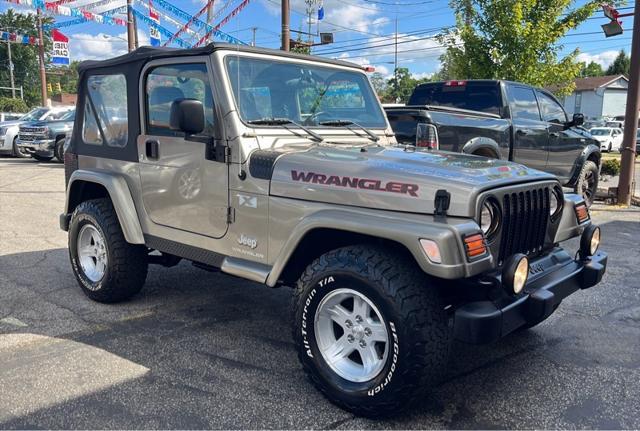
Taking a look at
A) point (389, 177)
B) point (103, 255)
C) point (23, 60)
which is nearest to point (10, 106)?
point (23, 60)

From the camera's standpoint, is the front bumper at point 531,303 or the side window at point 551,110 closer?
the front bumper at point 531,303

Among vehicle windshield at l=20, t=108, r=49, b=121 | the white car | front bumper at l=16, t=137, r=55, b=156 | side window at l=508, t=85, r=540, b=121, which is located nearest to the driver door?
side window at l=508, t=85, r=540, b=121

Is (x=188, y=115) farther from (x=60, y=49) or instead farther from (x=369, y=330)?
(x=60, y=49)

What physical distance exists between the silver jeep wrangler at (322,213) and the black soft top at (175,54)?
0.01 meters

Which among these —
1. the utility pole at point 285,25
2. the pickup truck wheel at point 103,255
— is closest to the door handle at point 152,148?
the pickup truck wheel at point 103,255

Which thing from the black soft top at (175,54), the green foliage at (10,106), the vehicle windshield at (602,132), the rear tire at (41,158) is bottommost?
the rear tire at (41,158)

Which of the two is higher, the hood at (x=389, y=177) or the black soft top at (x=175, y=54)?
the black soft top at (x=175, y=54)

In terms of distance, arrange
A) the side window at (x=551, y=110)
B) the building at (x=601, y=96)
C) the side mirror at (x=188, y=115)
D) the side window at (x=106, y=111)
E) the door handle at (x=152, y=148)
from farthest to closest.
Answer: the building at (x=601, y=96) → the side window at (x=551, y=110) → the side window at (x=106, y=111) → the door handle at (x=152, y=148) → the side mirror at (x=188, y=115)

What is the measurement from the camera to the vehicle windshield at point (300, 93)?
366 cm

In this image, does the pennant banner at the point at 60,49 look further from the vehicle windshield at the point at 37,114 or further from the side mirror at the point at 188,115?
the side mirror at the point at 188,115

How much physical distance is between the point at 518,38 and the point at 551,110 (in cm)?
346

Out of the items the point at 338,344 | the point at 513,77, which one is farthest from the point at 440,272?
the point at 513,77

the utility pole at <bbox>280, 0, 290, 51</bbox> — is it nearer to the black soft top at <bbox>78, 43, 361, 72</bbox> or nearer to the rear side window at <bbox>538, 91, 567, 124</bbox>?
the rear side window at <bbox>538, 91, 567, 124</bbox>

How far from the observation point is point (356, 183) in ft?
9.95
